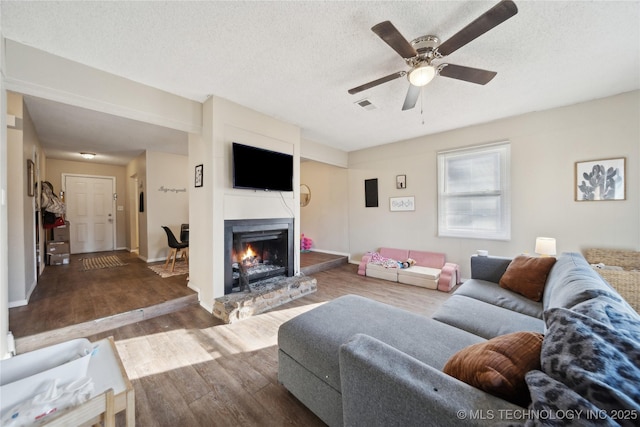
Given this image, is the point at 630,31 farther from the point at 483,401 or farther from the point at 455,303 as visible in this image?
the point at 483,401

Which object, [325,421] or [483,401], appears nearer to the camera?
[483,401]

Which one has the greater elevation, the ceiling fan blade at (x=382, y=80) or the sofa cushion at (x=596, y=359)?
the ceiling fan blade at (x=382, y=80)

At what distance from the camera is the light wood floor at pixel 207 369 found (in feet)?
4.66

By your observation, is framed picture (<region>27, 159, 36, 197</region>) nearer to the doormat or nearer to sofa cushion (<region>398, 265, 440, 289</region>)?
the doormat

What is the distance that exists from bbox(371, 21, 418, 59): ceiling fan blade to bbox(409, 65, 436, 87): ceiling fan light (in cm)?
12

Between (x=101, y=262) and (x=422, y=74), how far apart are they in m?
6.35

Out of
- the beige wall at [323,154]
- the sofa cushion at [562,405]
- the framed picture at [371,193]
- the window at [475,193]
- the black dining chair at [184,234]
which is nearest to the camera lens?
the sofa cushion at [562,405]

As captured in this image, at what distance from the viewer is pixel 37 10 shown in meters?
1.60

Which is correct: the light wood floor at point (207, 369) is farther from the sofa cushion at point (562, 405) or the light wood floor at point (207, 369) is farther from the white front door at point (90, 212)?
the white front door at point (90, 212)

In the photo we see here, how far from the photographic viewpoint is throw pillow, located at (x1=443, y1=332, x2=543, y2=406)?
739mm

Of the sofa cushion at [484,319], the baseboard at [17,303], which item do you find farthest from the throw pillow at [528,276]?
the baseboard at [17,303]

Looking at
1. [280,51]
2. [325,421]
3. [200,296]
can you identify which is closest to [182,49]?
[280,51]

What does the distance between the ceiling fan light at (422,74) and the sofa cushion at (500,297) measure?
196cm

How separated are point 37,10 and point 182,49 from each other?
0.87m
